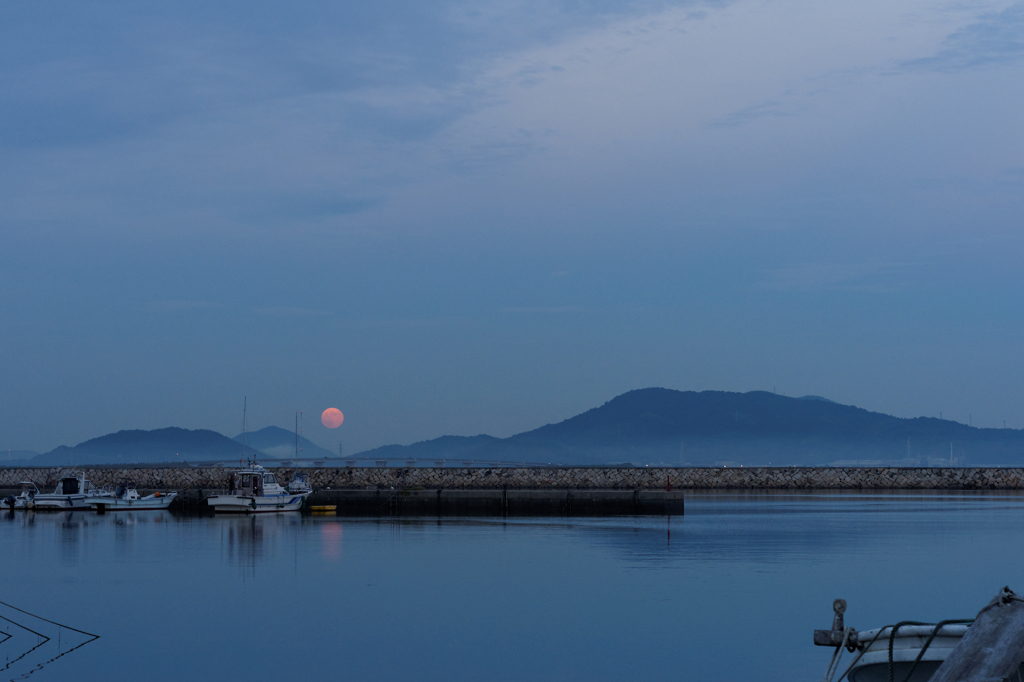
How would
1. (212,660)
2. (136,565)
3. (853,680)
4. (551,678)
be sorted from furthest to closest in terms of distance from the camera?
(136,565)
(212,660)
(551,678)
(853,680)

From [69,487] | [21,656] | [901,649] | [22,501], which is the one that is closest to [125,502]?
[69,487]

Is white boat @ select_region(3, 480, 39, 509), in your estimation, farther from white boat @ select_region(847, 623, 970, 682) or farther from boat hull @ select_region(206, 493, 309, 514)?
white boat @ select_region(847, 623, 970, 682)

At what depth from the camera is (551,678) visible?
17641 millimetres

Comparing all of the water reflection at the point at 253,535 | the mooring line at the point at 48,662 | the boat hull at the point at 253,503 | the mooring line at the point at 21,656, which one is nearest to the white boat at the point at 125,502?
the boat hull at the point at 253,503

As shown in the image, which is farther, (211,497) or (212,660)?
(211,497)

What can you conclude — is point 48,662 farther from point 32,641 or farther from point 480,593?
point 480,593

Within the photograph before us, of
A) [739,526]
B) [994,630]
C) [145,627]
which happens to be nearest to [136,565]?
[145,627]

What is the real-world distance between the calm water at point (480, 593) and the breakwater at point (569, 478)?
95.8 feet

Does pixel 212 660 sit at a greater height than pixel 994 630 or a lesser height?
lesser

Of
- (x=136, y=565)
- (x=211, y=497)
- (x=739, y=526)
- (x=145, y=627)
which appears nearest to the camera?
(x=145, y=627)

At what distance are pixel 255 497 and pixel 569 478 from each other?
111ft

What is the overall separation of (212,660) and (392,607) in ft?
22.0

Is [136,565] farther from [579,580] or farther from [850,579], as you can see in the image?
[850,579]

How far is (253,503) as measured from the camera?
58719mm
